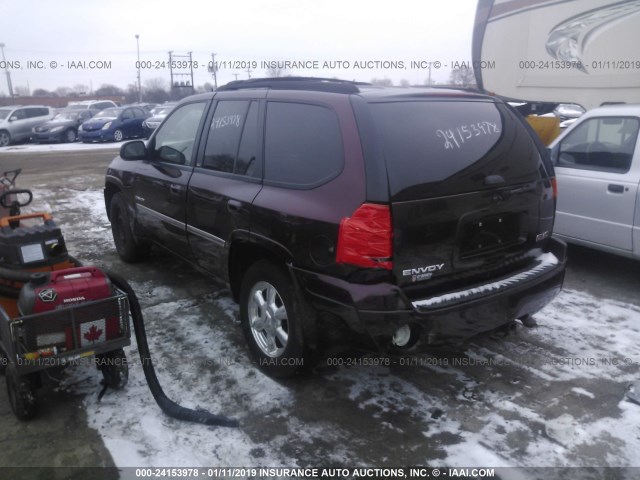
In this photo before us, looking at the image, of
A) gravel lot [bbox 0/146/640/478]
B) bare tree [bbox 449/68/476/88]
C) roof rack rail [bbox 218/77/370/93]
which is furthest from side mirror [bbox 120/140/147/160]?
bare tree [bbox 449/68/476/88]

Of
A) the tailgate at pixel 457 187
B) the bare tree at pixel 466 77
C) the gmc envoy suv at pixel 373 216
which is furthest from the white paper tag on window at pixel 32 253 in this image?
the bare tree at pixel 466 77

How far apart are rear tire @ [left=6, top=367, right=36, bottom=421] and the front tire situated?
51.6 inches

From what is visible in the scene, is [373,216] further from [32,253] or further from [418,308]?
[32,253]

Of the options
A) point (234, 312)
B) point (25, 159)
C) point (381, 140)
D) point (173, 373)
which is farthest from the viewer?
point (25, 159)

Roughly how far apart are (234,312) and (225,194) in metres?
1.25

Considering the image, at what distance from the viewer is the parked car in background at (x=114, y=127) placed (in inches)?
853

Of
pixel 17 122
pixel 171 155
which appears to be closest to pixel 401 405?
pixel 171 155

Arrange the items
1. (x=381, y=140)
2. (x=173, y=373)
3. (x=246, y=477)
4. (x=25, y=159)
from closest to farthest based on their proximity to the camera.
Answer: (x=246, y=477), (x=381, y=140), (x=173, y=373), (x=25, y=159)

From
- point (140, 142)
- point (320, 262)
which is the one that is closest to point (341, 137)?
point (320, 262)

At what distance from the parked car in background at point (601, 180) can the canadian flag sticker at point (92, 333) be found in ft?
14.3

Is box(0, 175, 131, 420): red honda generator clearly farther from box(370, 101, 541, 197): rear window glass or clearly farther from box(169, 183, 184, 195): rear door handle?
box(370, 101, 541, 197): rear window glass

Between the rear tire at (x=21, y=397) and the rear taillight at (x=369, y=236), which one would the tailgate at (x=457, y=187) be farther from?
the rear tire at (x=21, y=397)

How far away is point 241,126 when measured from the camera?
3676mm

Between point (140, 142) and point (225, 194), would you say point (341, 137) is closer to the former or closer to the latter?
point (225, 194)
